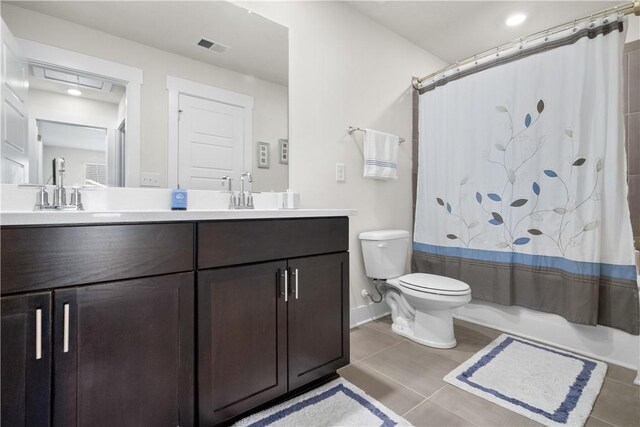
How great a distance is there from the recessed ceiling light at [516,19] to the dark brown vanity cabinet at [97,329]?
2779 mm

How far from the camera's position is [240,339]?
1.13m

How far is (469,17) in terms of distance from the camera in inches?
90.4

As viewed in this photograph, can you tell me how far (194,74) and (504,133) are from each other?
2001 mm

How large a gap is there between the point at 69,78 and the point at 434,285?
2099 millimetres

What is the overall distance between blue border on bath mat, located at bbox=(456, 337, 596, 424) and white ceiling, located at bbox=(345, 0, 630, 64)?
2.36m

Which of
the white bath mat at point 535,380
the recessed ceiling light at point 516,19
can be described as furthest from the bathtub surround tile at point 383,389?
the recessed ceiling light at point 516,19

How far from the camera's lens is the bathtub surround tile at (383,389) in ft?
4.42

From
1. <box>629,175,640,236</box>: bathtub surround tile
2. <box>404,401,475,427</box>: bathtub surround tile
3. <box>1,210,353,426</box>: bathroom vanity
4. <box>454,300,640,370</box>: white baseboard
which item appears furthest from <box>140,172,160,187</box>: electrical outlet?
<box>629,175,640,236</box>: bathtub surround tile

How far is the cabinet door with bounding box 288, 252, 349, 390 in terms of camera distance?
1288mm

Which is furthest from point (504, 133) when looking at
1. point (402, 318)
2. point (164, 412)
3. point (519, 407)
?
point (164, 412)

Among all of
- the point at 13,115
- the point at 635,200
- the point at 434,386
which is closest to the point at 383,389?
the point at 434,386

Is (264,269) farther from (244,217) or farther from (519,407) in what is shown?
(519,407)

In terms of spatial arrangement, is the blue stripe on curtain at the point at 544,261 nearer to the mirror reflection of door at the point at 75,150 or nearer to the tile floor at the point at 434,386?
the tile floor at the point at 434,386

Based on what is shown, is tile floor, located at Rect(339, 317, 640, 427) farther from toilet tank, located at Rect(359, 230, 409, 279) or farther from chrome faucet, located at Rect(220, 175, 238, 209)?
chrome faucet, located at Rect(220, 175, 238, 209)
